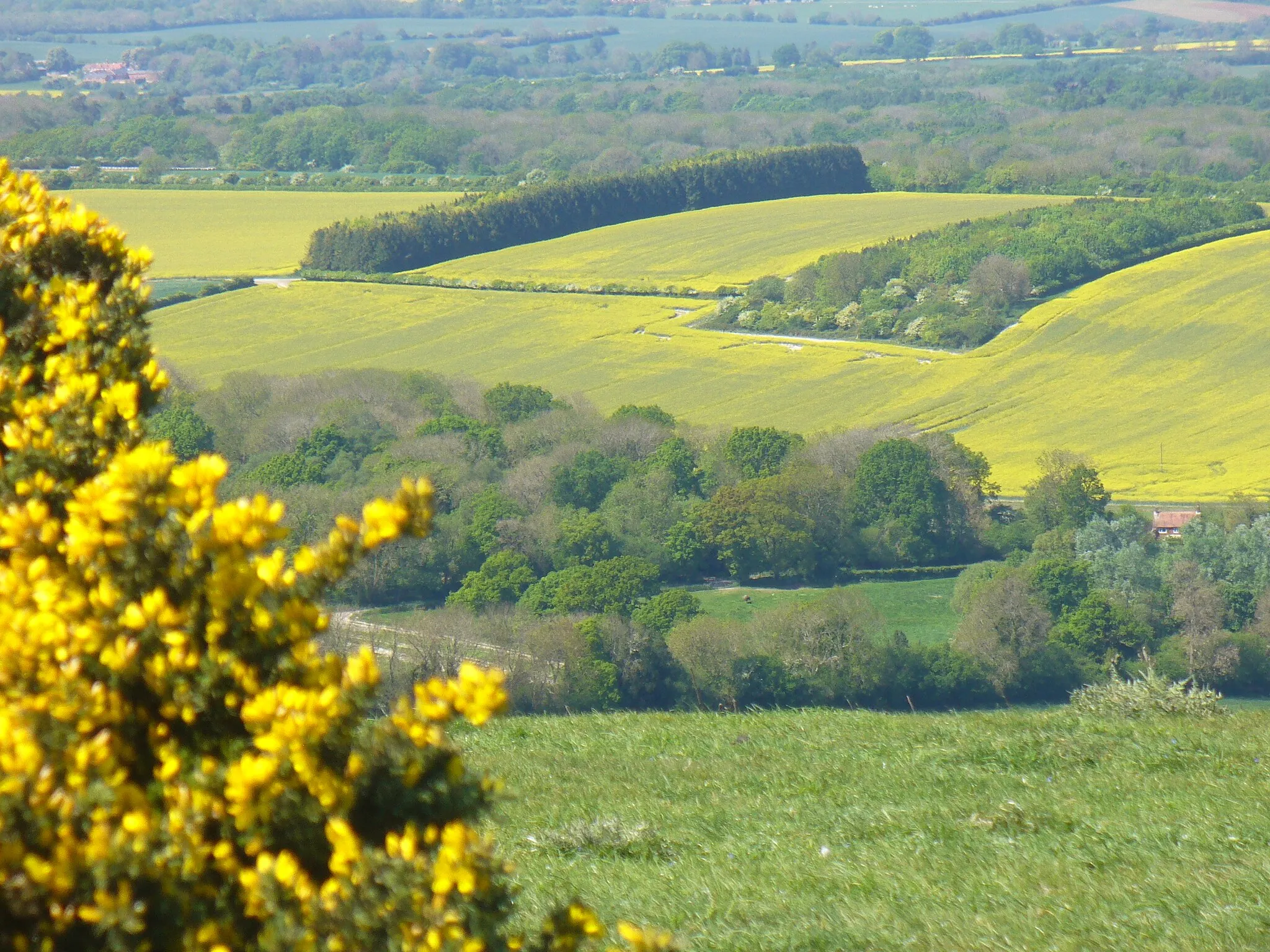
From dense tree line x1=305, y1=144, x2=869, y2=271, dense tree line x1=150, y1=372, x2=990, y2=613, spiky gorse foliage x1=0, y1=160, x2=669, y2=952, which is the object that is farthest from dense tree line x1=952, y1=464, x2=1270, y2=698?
dense tree line x1=305, y1=144, x2=869, y2=271

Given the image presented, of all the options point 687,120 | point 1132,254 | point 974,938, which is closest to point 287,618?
point 974,938

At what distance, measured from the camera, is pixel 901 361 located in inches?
2911

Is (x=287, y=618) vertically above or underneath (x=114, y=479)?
underneath

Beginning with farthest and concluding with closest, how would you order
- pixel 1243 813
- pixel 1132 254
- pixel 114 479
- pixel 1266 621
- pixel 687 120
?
pixel 687 120
pixel 1132 254
pixel 1266 621
pixel 1243 813
pixel 114 479

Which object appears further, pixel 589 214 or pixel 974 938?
pixel 589 214

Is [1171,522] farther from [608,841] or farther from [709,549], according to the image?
[608,841]

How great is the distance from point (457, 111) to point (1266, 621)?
5257 inches

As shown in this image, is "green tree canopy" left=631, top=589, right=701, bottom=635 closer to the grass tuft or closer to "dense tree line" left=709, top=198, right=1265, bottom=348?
the grass tuft

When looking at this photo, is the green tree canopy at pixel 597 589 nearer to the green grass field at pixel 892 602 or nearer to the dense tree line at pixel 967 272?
the green grass field at pixel 892 602

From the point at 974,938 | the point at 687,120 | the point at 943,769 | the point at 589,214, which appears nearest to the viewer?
the point at 974,938

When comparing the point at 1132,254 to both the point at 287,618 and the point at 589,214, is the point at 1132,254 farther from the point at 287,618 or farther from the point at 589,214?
the point at 287,618

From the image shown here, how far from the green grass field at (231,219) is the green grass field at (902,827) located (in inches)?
3315

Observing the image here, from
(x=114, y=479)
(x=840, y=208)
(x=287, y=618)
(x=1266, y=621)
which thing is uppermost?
(x=114, y=479)

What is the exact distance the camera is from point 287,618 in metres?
3.12
